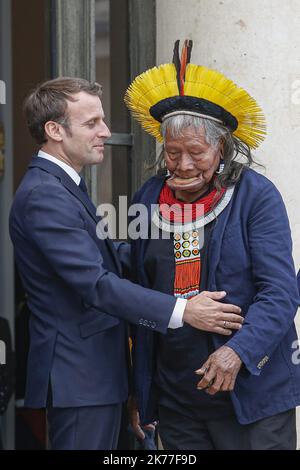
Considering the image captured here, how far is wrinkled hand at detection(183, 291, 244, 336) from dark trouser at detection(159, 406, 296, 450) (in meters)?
0.34

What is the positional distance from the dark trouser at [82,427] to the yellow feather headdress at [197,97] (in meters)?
1.02

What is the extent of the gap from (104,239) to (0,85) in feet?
5.63

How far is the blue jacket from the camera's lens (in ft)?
9.25

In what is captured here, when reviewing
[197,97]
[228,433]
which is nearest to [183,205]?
[197,97]

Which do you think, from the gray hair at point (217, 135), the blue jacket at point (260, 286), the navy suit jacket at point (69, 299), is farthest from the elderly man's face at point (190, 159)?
the navy suit jacket at point (69, 299)

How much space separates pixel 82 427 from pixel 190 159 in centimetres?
94

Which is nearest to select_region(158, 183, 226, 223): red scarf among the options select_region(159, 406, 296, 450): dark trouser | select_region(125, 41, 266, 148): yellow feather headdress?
select_region(125, 41, 266, 148): yellow feather headdress

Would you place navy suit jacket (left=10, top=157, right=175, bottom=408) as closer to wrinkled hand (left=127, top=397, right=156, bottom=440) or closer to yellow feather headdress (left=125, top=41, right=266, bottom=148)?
wrinkled hand (left=127, top=397, right=156, bottom=440)

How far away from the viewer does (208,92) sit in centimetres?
299

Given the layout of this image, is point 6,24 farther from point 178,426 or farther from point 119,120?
point 178,426

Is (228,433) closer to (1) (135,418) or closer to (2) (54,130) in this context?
(1) (135,418)

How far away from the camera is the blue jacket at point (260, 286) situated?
2.82 meters
